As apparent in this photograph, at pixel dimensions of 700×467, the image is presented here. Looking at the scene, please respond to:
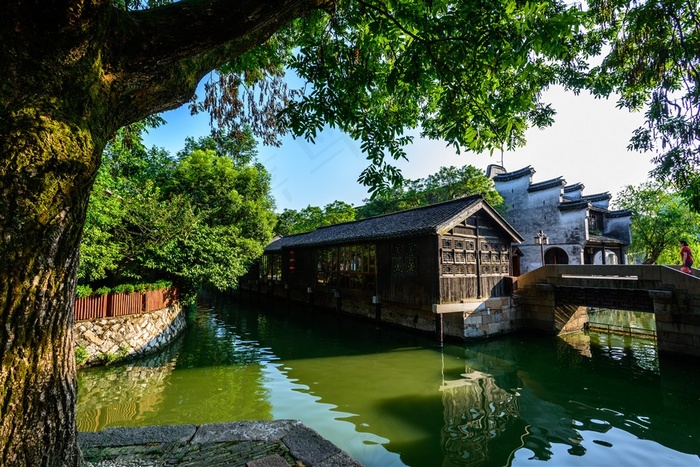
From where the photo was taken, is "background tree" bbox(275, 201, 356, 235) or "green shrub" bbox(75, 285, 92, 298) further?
"background tree" bbox(275, 201, 356, 235)

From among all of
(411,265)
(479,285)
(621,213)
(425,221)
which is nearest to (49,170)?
(411,265)

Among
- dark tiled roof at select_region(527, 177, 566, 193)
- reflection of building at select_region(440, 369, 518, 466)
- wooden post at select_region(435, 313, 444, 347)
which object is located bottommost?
reflection of building at select_region(440, 369, 518, 466)

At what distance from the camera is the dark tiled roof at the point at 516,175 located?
22.5m

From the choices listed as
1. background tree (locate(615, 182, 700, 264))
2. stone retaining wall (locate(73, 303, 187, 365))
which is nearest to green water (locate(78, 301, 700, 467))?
stone retaining wall (locate(73, 303, 187, 365))

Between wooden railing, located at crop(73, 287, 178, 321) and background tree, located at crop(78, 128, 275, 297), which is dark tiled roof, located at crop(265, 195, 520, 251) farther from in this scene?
wooden railing, located at crop(73, 287, 178, 321)

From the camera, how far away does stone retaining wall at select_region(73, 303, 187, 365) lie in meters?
8.16

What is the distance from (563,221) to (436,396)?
704 inches

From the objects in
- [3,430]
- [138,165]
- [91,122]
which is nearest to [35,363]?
[3,430]

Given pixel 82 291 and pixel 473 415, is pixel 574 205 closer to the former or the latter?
pixel 473 415

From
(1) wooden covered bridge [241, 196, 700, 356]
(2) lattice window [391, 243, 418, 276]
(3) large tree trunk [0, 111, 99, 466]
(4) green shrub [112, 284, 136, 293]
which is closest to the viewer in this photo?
(3) large tree trunk [0, 111, 99, 466]

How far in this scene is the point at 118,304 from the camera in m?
8.89

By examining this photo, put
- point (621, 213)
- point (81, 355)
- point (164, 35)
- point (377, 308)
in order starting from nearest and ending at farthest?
point (164, 35), point (81, 355), point (377, 308), point (621, 213)

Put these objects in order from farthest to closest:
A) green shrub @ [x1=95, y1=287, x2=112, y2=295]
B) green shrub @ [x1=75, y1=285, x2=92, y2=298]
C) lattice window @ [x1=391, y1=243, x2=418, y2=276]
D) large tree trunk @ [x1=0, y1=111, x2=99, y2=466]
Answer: lattice window @ [x1=391, y1=243, x2=418, y2=276], green shrub @ [x1=95, y1=287, x2=112, y2=295], green shrub @ [x1=75, y1=285, x2=92, y2=298], large tree trunk @ [x1=0, y1=111, x2=99, y2=466]

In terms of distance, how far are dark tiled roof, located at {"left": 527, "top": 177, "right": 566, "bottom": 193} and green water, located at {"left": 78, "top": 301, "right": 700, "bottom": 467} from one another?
39.1ft
